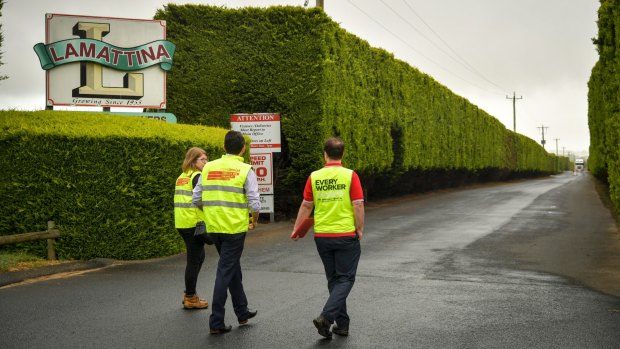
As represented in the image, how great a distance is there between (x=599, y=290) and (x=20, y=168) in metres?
8.99

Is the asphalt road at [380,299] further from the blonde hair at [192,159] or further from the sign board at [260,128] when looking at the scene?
the sign board at [260,128]

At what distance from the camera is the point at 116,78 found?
48.8ft

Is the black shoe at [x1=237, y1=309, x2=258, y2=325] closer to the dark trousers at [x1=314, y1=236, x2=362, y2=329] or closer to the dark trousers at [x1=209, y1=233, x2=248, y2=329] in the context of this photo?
the dark trousers at [x1=209, y1=233, x2=248, y2=329]

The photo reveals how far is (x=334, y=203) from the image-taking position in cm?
582

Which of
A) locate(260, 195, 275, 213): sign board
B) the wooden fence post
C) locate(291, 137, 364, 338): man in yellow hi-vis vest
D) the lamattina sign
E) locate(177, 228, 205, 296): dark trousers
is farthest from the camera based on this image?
locate(260, 195, 275, 213): sign board

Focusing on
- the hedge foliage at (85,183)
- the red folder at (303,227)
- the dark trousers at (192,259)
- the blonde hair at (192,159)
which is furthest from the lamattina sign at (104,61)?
the red folder at (303,227)

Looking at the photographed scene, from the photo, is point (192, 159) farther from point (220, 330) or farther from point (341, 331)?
point (341, 331)

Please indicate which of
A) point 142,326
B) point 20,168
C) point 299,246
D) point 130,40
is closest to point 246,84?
point 130,40

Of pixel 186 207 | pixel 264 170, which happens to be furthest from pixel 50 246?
pixel 264 170

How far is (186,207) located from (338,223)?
7.11 feet

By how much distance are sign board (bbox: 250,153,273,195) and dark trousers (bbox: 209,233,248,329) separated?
1088 centimetres

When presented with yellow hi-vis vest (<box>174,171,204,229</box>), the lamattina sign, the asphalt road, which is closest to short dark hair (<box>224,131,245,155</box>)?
yellow hi-vis vest (<box>174,171,204,229</box>)

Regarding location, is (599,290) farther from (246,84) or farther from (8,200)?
(246,84)

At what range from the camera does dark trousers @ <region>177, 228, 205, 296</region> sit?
23.0 feet
